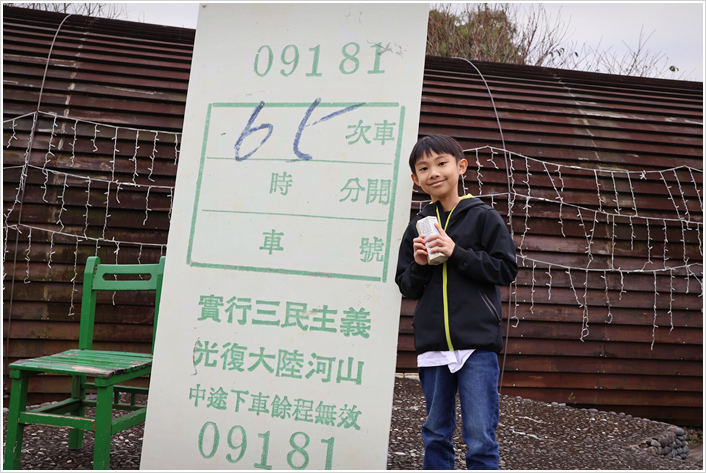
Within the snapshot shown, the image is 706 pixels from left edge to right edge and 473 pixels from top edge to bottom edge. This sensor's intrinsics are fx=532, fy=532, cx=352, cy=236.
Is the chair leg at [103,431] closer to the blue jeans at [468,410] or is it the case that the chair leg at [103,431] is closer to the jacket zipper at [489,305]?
the blue jeans at [468,410]

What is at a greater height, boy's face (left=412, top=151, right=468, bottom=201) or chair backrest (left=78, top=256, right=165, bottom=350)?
boy's face (left=412, top=151, right=468, bottom=201)

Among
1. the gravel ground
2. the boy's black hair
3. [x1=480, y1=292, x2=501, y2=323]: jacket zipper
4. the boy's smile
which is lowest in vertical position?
the gravel ground

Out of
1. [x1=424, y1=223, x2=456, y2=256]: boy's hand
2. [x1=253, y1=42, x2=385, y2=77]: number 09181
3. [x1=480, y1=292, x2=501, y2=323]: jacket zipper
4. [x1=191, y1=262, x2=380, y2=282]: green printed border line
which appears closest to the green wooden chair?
[x1=191, y1=262, x2=380, y2=282]: green printed border line

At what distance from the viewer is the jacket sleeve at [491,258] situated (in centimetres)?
171

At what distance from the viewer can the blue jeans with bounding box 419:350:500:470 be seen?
65.4 inches

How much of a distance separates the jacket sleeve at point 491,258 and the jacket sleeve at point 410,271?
0.34ft

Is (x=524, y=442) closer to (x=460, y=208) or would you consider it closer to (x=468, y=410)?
(x=468, y=410)

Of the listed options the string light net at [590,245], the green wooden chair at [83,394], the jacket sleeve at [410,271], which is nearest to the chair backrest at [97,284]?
the green wooden chair at [83,394]

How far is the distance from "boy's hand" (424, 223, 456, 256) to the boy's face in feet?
0.64

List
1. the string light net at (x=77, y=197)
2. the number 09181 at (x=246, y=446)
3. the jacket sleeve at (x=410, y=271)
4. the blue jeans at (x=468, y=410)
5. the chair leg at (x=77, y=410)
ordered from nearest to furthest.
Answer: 1. the blue jeans at (x=468, y=410)
2. the jacket sleeve at (x=410, y=271)
3. the number 09181 at (x=246, y=446)
4. the chair leg at (x=77, y=410)
5. the string light net at (x=77, y=197)

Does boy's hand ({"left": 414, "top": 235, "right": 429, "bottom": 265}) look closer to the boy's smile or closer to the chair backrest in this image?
the boy's smile

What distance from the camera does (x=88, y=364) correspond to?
88.7 inches

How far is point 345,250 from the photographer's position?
1.99 meters

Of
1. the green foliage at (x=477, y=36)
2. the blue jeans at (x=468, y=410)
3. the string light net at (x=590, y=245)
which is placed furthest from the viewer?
the green foliage at (x=477, y=36)
